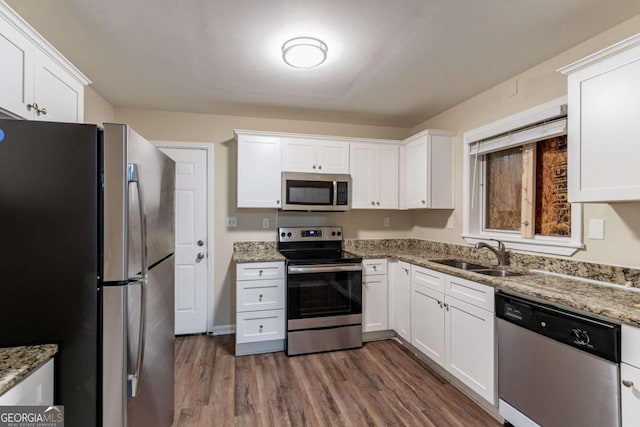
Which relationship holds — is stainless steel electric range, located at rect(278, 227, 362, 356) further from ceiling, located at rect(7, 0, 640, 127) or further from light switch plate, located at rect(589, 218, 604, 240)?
light switch plate, located at rect(589, 218, 604, 240)

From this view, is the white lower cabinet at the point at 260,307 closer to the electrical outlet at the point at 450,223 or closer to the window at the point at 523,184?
the electrical outlet at the point at 450,223

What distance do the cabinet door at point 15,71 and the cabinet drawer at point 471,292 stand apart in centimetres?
265

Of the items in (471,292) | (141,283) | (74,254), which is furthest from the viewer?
(471,292)

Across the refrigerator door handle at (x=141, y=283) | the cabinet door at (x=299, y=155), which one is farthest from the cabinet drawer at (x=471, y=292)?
the refrigerator door handle at (x=141, y=283)

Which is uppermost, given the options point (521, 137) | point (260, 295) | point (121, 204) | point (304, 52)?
point (304, 52)

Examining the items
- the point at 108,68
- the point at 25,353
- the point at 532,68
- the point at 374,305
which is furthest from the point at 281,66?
the point at 374,305

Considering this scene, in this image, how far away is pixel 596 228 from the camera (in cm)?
190

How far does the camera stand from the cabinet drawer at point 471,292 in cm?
196

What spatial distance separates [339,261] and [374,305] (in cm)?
63

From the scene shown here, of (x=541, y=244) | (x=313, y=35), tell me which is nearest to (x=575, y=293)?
(x=541, y=244)

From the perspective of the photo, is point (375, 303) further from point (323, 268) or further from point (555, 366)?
point (555, 366)

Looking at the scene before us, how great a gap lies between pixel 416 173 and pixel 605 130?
1.76 m

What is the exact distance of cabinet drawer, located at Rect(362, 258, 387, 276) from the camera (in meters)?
3.12

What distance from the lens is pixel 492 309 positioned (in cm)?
194
